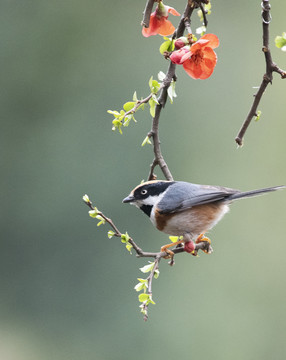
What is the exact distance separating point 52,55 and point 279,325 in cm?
656

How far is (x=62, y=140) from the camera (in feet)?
37.2

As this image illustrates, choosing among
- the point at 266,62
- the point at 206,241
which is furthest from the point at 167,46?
the point at 206,241

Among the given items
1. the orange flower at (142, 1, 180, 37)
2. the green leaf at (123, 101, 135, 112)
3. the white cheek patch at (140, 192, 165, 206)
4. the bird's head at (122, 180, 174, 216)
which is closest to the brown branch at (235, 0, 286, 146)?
the green leaf at (123, 101, 135, 112)

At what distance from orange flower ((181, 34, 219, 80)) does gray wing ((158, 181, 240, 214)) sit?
34.3 inches

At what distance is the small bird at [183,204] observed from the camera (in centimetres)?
298

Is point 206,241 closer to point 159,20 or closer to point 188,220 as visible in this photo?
point 188,220

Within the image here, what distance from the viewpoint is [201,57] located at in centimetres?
231

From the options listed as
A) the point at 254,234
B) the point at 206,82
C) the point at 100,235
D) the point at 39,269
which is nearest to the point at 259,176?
the point at 254,234

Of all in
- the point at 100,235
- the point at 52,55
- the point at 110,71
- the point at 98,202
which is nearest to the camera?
the point at 98,202

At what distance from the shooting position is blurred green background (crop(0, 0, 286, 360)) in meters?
11.0

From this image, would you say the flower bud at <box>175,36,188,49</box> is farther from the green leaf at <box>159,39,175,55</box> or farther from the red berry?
the red berry

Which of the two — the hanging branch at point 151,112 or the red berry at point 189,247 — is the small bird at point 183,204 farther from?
the hanging branch at point 151,112

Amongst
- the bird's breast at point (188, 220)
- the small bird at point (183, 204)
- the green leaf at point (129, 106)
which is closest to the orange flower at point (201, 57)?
the green leaf at point (129, 106)

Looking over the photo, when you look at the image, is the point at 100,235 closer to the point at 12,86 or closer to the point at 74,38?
the point at 12,86
